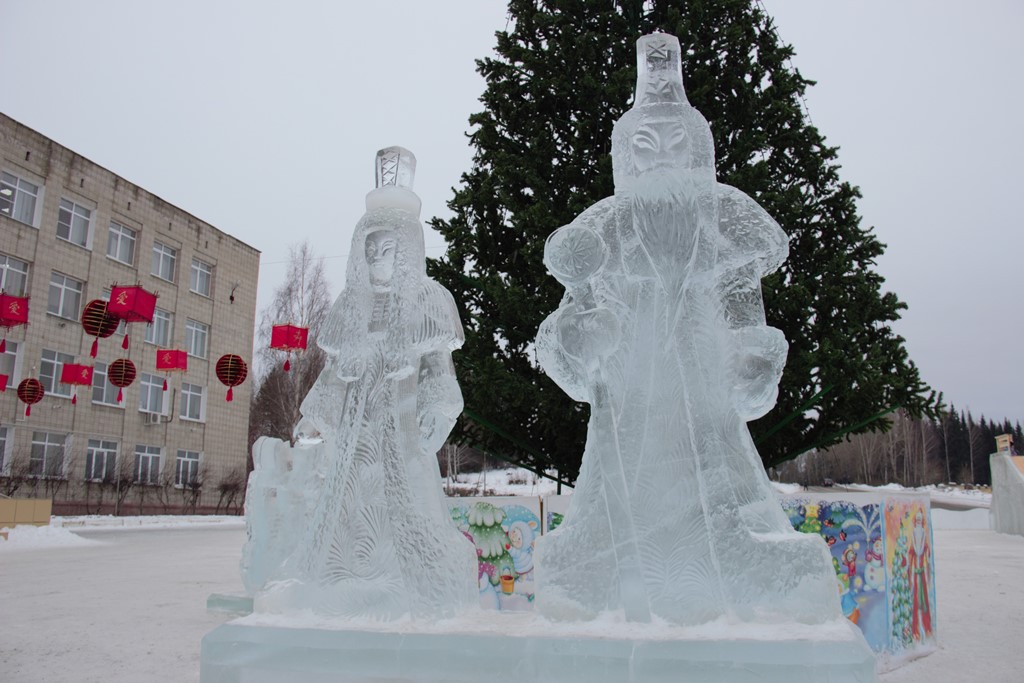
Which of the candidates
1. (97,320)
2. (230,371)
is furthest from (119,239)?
(230,371)

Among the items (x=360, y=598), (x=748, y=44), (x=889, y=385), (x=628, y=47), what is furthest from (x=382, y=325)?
(x=748, y=44)

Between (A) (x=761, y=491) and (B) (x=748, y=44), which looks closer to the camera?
(A) (x=761, y=491)

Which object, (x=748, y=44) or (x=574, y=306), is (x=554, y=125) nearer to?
(x=748, y=44)

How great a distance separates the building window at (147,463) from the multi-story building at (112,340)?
4 centimetres

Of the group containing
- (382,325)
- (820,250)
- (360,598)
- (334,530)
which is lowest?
(360,598)

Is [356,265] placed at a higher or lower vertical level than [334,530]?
higher

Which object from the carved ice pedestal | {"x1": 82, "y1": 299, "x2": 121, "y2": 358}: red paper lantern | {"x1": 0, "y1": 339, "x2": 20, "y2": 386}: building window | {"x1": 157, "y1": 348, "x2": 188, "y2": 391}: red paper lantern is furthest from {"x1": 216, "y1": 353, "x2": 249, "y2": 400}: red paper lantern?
the carved ice pedestal

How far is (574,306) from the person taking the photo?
2949mm

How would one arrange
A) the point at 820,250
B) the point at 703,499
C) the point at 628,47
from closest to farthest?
1. the point at 703,499
2. the point at 820,250
3. the point at 628,47

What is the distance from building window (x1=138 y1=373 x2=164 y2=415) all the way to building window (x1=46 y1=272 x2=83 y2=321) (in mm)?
2815

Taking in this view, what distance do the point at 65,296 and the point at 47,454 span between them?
177 inches

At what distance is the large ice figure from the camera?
8.33 feet

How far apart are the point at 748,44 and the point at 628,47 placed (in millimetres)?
1208

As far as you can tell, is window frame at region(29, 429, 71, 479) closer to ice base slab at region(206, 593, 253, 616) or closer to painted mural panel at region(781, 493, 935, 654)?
ice base slab at region(206, 593, 253, 616)
